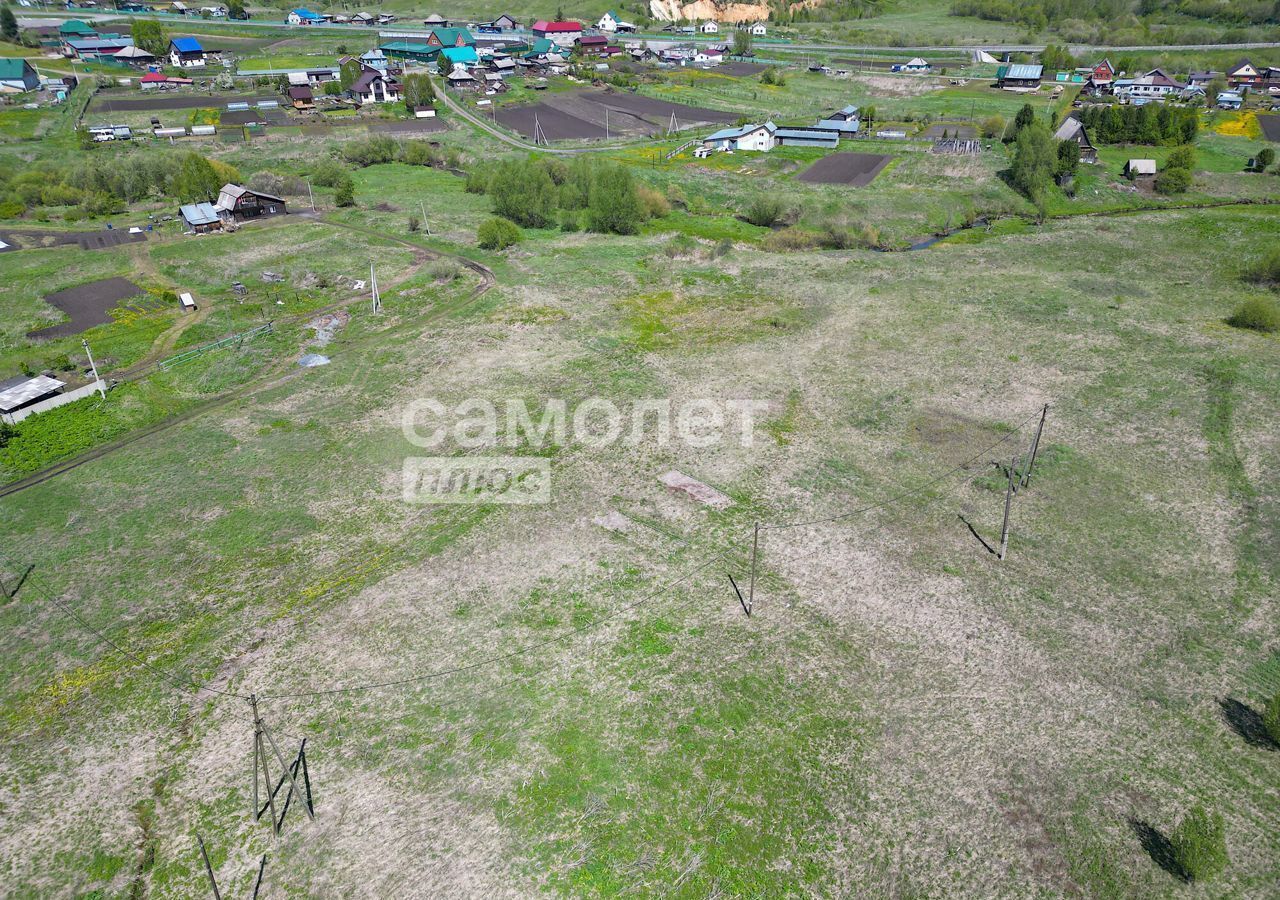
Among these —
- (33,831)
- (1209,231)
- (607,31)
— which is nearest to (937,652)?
(33,831)

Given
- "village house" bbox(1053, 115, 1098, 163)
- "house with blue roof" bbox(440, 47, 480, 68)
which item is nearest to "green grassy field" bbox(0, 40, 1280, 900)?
"village house" bbox(1053, 115, 1098, 163)

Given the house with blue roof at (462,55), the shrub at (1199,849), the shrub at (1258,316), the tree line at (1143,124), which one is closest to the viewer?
the shrub at (1199,849)

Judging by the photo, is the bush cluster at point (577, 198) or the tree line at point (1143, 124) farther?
the tree line at point (1143, 124)

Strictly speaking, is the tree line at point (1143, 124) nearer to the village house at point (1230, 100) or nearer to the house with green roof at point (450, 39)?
the village house at point (1230, 100)

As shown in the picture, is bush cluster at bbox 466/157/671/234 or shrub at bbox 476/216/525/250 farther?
bush cluster at bbox 466/157/671/234

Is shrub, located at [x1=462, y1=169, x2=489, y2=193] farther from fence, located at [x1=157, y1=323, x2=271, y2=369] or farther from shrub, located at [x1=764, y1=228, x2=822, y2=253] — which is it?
fence, located at [x1=157, y1=323, x2=271, y2=369]

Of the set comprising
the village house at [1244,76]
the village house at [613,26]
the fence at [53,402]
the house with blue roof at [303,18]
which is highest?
the house with blue roof at [303,18]

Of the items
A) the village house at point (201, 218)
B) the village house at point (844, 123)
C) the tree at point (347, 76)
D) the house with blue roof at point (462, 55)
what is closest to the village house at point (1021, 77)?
the village house at point (844, 123)

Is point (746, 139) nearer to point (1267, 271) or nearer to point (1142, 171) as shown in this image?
point (1142, 171)
